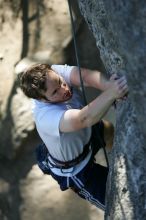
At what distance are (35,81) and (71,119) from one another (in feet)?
0.69

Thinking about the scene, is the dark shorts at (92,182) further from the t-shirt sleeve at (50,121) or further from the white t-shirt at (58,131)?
the t-shirt sleeve at (50,121)

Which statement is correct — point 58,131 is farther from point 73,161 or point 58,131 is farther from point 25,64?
point 25,64

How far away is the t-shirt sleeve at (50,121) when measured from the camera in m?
2.02

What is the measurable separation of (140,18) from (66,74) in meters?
0.77

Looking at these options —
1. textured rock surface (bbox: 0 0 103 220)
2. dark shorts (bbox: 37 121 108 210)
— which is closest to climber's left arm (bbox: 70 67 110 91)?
dark shorts (bbox: 37 121 108 210)

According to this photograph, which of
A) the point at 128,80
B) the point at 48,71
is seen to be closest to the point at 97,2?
the point at 48,71

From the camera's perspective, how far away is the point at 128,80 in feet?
5.17

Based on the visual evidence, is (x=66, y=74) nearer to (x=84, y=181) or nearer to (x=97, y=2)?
(x=97, y=2)

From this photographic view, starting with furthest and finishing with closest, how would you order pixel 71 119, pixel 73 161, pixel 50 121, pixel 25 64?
pixel 25 64
pixel 73 161
pixel 50 121
pixel 71 119

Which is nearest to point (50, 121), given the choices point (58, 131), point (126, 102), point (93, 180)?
point (58, 131)

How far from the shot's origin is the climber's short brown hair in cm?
200

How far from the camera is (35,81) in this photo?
2010 mm

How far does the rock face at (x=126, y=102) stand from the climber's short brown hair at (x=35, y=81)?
25 centimetres

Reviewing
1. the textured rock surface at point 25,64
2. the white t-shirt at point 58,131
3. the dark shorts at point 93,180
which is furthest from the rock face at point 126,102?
the textured rock surface at point 25,64
